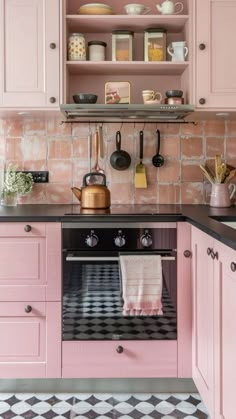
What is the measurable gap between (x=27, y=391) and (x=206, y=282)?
114 centimetres

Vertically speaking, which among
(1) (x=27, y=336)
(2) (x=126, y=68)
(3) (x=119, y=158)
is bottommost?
(1) (x=27, y=336)

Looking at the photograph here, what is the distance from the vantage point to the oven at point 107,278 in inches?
94.1

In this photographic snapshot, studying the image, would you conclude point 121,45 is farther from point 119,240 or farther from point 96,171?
point 119,240

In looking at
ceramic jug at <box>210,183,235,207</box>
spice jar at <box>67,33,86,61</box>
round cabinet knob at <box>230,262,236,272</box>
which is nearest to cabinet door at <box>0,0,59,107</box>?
spice jar at <box>67,33,86,61</box>

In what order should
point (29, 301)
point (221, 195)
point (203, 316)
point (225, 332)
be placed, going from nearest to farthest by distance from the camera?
point (225, 332) → point (203, 316) → point (29, 301) → point (221, 195)

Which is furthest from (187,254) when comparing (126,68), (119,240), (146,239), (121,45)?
(121,45)

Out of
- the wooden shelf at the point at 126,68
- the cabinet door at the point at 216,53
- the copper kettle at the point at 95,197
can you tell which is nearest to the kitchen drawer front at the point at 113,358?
the copper kettle at the point at 95,197

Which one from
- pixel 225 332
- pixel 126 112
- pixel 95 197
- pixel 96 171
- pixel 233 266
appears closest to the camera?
pixel 233 266

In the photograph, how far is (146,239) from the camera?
2398 mm

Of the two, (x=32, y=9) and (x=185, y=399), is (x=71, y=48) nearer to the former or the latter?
(x=32, y=9)

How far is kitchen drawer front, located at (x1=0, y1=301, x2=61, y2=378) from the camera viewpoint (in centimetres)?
243

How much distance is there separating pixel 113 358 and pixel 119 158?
121cm

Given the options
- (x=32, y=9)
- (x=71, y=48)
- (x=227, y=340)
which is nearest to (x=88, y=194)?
(x=71, y=48)

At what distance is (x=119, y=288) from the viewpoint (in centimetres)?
238
